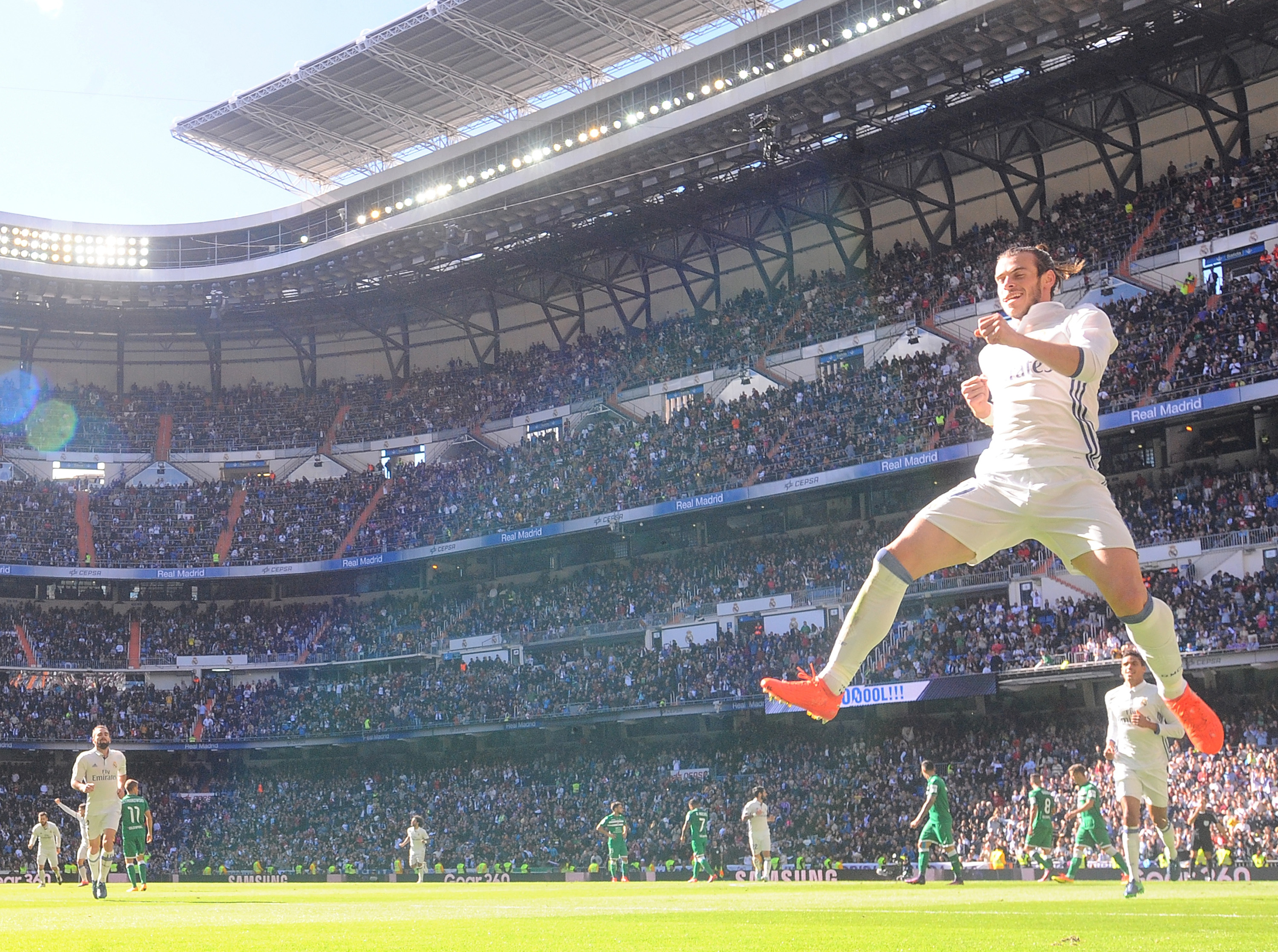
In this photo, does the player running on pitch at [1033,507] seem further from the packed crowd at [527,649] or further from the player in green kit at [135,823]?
the packed crowd at [527,649]

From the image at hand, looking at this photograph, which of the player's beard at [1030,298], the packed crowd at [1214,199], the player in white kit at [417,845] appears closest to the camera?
the player's beard at [1030,298]

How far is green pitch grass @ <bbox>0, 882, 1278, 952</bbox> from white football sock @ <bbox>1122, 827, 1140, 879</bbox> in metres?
0.36

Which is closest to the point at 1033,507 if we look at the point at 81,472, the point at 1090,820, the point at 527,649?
the point at 1090,820

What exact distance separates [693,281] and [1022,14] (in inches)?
813

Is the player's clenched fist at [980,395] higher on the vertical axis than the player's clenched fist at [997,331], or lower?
lower

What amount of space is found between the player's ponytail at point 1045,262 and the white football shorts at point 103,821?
52.7 ft

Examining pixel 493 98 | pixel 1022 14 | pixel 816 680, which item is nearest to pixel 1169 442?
pixel 1022 14

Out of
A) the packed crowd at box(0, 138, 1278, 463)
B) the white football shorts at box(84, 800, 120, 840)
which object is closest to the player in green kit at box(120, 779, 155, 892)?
the white football shorts at box(84, 800, 120, 840)

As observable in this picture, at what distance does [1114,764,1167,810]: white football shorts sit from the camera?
563 inches

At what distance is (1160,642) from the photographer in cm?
803

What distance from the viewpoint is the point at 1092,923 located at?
9938 mm

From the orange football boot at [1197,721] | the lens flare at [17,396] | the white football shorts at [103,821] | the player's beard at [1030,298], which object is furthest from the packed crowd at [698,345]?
the player's beard at [1030,298]

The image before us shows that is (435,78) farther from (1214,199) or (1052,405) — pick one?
(1052,405)

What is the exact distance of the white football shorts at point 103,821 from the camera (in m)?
19.2
